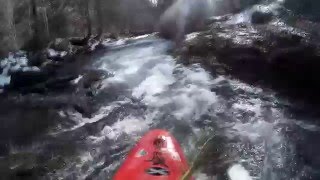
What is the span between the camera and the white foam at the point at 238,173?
1.83 metres

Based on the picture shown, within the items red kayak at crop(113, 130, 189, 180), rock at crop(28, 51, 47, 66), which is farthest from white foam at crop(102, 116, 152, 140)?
rock at crop(28, 51, 47, 66)

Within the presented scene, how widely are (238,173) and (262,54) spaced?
50.3 inches

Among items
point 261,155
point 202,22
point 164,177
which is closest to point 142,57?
point 202,22

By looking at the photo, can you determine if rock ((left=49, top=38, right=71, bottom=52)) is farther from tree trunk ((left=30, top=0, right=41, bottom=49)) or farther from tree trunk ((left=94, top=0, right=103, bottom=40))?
tree trunk ((left=94, top=0, right=103, bottom=40))

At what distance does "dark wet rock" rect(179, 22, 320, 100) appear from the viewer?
2543 millimetres

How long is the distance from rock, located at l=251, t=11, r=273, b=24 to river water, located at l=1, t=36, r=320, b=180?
75 cm

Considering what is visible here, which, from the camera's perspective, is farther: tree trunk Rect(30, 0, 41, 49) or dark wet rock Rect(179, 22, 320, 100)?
tree trunk Rect(30, 0, 41, 49)

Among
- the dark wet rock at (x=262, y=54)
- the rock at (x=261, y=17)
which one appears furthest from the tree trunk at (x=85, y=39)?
the rock at (x=261, y=17)

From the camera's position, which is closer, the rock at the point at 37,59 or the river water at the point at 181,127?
the river water at the point at 181,127

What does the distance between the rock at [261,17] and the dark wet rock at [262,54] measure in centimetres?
4

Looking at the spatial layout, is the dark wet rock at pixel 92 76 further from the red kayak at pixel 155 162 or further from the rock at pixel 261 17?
the rock at pixel 261 17

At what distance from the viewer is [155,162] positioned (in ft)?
5.36

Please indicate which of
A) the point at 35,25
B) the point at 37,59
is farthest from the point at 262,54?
the point at 35,25

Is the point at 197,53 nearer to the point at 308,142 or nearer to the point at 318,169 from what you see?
the point at 308,142
